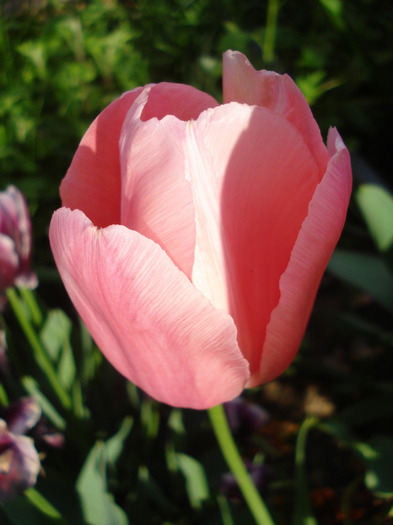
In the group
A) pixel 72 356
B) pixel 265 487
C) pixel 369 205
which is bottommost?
pixel 265 487

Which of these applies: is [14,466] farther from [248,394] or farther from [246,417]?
[248,394]

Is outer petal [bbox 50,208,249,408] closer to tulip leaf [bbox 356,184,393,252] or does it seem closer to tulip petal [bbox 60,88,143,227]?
tulip petal [bbox 60,88,143,227]

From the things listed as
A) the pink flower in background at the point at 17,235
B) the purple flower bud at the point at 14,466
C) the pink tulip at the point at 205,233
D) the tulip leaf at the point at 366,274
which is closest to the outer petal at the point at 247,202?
Result: the pink tulip at the point at 205,233

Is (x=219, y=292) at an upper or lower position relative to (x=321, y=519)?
upper

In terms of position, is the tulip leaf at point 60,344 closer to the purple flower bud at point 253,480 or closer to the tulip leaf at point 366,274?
the purple flower bud at point 253,480

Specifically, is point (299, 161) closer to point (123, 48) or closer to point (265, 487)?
point (265, 487)

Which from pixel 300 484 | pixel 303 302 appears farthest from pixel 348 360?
pixel 303 302

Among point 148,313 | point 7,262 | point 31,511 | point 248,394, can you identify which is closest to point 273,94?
point 148,313
